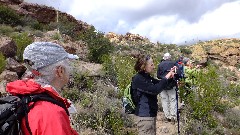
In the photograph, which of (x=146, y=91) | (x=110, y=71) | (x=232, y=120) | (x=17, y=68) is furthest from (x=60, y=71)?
(x=110, y=71)

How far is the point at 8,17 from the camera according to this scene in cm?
2245

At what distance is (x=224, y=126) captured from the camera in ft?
29.1

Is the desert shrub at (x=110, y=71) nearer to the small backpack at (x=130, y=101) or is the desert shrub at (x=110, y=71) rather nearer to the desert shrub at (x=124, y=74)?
the desert shrub at (x=124, y=74)

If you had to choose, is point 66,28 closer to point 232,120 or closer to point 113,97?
point 113,97

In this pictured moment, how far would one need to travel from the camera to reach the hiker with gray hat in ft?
5.55

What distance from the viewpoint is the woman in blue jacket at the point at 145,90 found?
4641 mm

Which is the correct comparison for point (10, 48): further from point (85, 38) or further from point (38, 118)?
point (38, 118)

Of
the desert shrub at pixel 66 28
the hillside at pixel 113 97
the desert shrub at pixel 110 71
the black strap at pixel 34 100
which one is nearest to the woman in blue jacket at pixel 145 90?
the hillside at pixel 113 97

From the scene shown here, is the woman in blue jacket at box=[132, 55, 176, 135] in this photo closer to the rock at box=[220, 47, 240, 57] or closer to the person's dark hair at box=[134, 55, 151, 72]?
the person's dark hair at box=[134, 55, 151, 72]

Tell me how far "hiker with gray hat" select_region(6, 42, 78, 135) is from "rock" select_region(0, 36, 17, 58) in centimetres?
967

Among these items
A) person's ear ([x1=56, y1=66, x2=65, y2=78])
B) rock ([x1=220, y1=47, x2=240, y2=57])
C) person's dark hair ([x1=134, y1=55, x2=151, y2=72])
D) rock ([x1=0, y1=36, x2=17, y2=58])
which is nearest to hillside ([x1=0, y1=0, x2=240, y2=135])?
rock ([x1=0, y1=36, x2=17, y2=58])

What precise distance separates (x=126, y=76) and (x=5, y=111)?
25.2 feet

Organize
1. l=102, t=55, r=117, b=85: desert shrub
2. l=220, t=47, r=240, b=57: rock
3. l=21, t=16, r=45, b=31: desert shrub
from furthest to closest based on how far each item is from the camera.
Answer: l=220, t=47, r=240, b=57: rock, l=21, t=16, r=45, b=31: desert shrub, l=102, t=55, r=117, b=85: desert shrub

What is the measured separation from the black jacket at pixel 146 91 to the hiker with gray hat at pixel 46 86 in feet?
8.11
